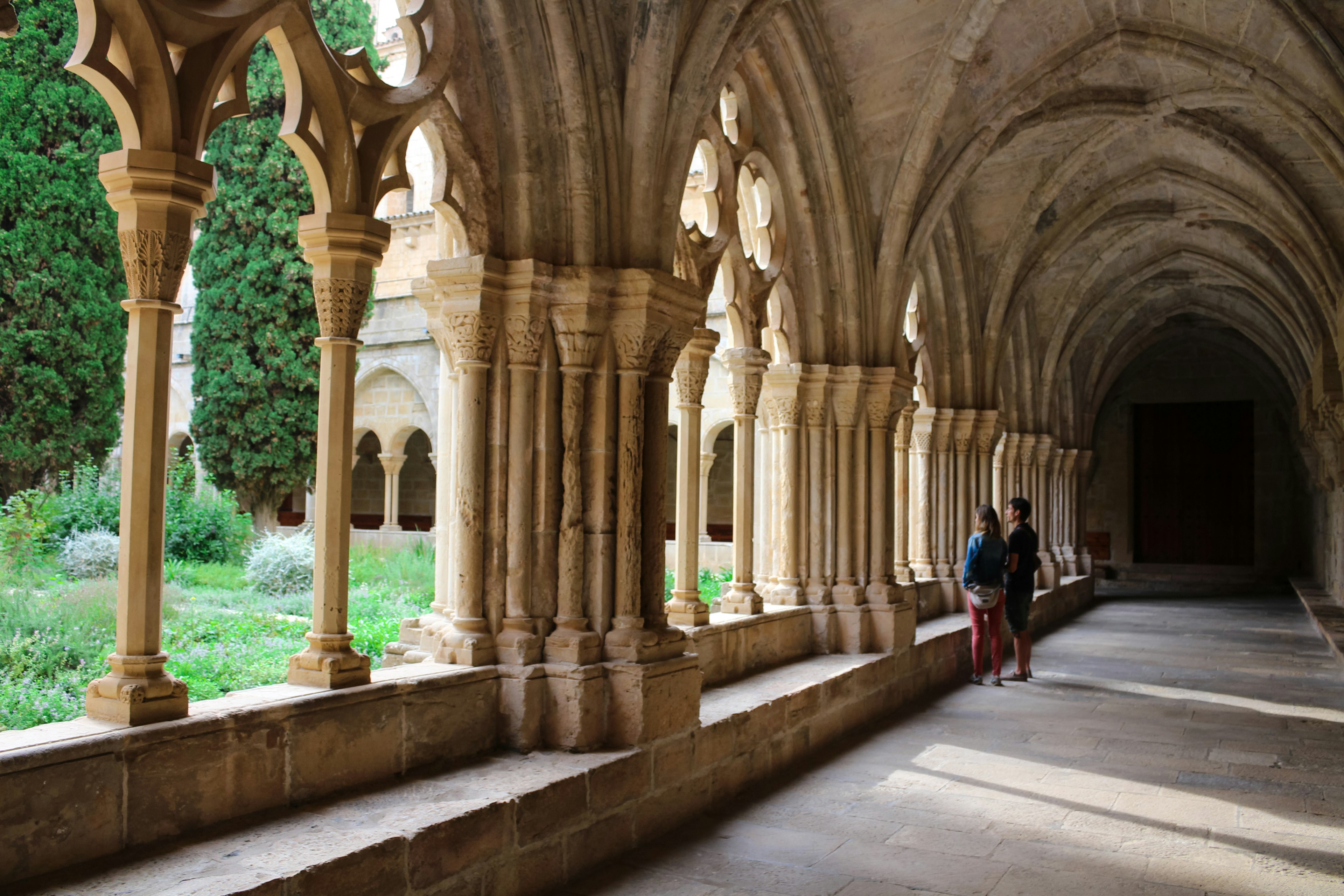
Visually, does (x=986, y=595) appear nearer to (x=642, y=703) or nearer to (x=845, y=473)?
(x=845, y=473)

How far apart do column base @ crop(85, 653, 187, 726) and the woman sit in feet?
16.9

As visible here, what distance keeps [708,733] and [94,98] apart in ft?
18.4

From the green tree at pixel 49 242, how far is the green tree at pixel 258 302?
6.28 ft

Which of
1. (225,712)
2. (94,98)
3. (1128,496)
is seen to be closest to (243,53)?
(225,712)

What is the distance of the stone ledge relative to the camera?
8.20m

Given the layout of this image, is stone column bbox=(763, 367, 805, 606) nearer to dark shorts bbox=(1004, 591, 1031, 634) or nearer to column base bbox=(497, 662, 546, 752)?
dark shorts bbox=(1004, 591, 1031, 634)

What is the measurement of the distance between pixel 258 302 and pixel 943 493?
240 inches

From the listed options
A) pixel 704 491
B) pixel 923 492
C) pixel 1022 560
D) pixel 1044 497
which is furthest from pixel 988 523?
pixel 1044 497

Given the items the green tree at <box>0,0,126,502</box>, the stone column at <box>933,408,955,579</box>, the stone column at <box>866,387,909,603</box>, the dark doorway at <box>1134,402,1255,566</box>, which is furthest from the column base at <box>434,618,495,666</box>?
the dark doorway at <box>1134,402,1255,566</box>

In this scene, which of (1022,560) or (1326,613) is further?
(1326,613)

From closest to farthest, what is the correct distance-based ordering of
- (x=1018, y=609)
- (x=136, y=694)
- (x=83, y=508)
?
(x=136, y=694) < (x=1018, y=609) < (x=83, y=508)

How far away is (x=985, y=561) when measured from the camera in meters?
6.68

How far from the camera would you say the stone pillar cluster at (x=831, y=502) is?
6.06m

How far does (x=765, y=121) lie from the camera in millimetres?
5703
